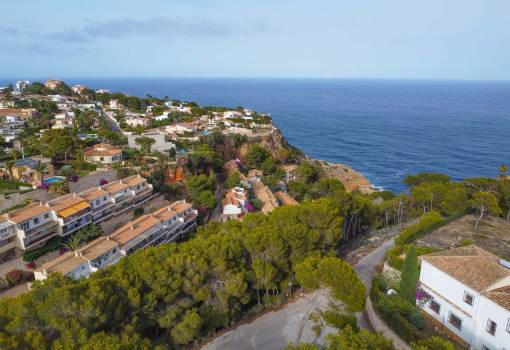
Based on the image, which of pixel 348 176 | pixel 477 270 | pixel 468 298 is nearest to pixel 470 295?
pixel 468 298

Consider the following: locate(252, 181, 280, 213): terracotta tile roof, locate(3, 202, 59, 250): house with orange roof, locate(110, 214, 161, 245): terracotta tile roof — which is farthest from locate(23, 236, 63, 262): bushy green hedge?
locate(252, 181, 280, 213): terracotta tile roof

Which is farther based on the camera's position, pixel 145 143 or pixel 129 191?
pixel 145 143

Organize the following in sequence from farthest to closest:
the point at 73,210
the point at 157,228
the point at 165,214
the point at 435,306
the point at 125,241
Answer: the point at 165,214
the point at 157,228
the point at 73,210
the point at 125,241
the point at 435,306

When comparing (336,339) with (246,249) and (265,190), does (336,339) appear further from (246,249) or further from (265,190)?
(265,190)

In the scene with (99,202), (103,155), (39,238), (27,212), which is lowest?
(39,238)

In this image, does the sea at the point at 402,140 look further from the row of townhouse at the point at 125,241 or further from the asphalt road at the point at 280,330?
the asphalt road at the point at 280,330

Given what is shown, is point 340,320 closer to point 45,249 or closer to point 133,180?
point 45,249

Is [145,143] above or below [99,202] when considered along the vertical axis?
above
